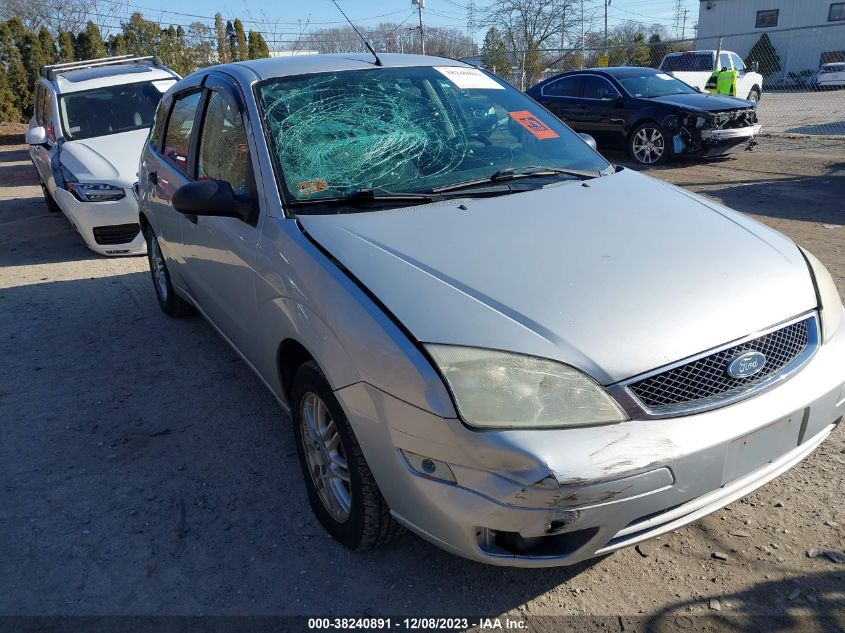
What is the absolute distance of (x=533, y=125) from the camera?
3.70 meters

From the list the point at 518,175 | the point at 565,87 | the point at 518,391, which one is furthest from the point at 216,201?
the point at 565,87

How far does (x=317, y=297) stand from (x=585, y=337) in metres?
0.93

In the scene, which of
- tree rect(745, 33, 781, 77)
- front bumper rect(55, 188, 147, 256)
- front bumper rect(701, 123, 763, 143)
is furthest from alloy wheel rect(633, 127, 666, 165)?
tree rect(745, 33, 781, 77)

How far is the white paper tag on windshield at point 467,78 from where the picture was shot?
3.79m

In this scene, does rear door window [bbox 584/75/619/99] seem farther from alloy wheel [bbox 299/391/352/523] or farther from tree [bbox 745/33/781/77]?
tree [bbox 745/33/781/77]

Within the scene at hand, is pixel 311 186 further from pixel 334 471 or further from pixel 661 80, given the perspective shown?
pixel 661 80

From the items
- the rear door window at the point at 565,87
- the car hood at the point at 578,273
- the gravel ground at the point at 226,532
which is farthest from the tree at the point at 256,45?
the car hood at the point at 578,273

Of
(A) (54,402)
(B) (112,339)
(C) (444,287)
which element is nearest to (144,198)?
(B) (112,339)

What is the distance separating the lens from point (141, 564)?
2682 millimetres

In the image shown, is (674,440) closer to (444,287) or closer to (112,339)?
(444,287)

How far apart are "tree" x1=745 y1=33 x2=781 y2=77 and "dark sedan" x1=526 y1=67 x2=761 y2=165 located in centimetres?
2686

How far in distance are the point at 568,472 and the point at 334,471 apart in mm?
1037

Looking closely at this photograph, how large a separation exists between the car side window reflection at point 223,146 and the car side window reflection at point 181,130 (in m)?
0.29

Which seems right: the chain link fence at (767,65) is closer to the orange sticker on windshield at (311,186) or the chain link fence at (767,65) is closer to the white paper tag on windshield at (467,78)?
the white paper tag on windshield at (467,78)
